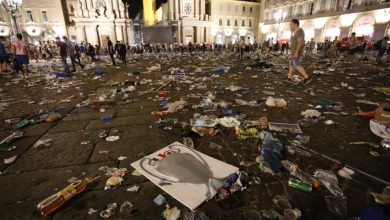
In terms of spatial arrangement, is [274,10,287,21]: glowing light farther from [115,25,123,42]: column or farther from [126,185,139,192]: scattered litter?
[126,185,139,192]: scattered litter

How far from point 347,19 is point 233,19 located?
2427 centimetres

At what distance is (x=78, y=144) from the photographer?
2814 mm

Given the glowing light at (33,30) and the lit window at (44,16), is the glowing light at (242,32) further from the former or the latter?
the glowing light at (33,30)

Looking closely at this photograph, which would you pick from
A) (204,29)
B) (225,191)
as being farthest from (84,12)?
(225,191)

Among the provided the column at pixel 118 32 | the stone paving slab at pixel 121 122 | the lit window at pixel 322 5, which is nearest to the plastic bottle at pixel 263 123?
the stone paving slab at pixel 121 122

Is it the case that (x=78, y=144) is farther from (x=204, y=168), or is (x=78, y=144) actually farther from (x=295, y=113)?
(x=295, y=113)

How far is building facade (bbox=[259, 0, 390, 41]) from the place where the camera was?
27141mm

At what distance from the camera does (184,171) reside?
2088 millimetres

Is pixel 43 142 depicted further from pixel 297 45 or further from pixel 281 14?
pixel 281 14

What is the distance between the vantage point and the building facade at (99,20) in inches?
1313

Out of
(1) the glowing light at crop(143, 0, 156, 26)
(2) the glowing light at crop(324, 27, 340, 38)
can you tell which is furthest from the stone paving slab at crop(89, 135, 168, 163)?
(1) the glowing light at crop(143, 0, 156, 26)

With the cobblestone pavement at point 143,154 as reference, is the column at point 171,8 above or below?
above

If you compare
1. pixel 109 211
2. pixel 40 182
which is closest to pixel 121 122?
pixel 40 182

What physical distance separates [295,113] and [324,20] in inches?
1591
